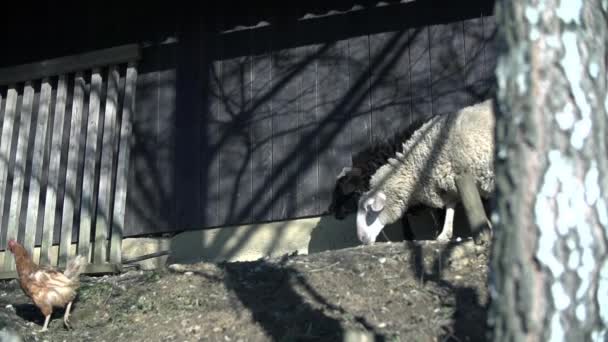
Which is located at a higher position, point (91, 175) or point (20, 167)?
point (20, 167)

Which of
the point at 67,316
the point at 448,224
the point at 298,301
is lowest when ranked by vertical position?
the point at 67,316

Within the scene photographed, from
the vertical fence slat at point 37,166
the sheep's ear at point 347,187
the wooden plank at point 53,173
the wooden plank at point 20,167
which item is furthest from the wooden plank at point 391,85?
the wooden plank at point 20,167

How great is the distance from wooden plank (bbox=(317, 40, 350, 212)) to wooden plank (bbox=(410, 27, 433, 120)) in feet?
2.10

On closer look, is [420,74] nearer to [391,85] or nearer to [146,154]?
[391,85]

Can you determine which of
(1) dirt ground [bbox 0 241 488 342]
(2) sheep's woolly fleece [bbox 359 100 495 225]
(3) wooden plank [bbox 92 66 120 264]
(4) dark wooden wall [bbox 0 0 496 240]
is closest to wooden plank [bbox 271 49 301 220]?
(4) dark wooden wall [bbox 0 0 496 240]

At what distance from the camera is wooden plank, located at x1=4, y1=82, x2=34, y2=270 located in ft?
35.6

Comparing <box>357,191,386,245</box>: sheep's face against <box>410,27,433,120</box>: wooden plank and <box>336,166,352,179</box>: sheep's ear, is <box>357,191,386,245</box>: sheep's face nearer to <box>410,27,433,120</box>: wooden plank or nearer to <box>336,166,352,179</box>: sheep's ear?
<box>336,166,352,179</box>: sheep's ear

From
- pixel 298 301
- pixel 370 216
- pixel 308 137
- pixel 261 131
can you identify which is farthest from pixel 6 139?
pixel 298 301

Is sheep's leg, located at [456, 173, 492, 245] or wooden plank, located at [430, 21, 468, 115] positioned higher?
wooden plank, located at [430, 21, 468, 115]

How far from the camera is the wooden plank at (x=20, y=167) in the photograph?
10852mm

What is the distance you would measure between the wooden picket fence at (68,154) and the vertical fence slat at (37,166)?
0.01m

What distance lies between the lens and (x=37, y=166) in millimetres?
10984

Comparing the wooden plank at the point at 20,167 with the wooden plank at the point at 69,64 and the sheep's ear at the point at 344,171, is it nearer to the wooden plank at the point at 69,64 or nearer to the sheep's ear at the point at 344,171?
the wooden plank at the point at 69,64

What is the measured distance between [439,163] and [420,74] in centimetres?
118
